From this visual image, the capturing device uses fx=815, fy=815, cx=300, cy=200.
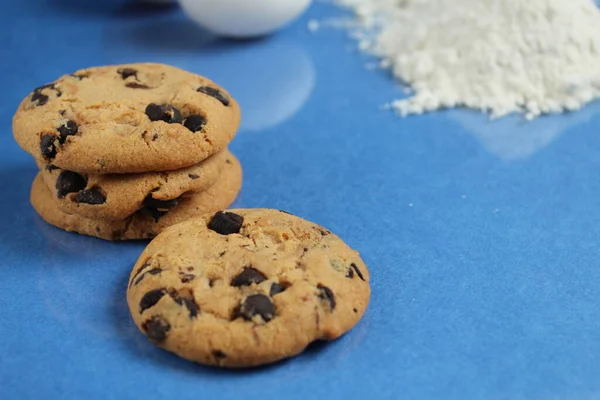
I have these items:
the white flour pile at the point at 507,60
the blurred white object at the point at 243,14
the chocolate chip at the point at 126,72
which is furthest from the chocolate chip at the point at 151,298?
the blurred white object at the point at 243,14

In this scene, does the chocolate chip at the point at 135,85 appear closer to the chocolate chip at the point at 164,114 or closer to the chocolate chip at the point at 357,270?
the chocolate chip at the point at 164,114

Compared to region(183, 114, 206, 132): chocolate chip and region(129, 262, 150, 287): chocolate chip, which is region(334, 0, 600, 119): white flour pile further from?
region(129, 262, 150, 287): chocolate chip

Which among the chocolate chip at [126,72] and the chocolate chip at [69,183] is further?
the chocolate chip at [126,72]

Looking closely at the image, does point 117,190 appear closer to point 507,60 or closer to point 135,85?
point 135,85

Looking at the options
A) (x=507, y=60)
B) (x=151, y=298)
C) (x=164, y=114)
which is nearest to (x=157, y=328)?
(x=151, y=298)

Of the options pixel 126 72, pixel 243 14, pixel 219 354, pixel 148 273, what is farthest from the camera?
pixel 243 14
